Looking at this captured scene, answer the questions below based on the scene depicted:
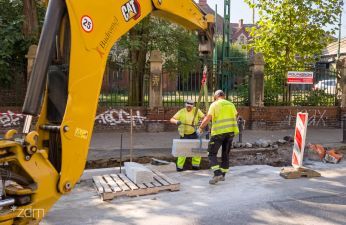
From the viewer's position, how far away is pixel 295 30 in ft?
55.7

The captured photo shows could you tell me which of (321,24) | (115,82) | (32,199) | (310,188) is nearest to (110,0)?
(32,199)

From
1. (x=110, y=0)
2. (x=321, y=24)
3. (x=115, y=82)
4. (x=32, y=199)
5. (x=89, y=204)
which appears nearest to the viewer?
(x=32, y=199)

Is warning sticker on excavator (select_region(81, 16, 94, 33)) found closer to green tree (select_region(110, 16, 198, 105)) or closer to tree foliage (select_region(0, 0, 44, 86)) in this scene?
tree foliage (select_region(0, 0, 44, 86))

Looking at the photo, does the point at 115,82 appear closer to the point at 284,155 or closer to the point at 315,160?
the point at 284,155

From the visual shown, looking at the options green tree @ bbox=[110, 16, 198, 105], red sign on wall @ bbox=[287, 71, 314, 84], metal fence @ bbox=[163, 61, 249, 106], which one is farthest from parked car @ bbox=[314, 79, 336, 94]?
green tree @ bbox=[110, 16, 198, 105]

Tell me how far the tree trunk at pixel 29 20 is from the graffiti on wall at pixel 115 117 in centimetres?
356

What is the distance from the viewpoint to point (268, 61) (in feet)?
57.1

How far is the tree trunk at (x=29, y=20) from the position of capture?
14.4m

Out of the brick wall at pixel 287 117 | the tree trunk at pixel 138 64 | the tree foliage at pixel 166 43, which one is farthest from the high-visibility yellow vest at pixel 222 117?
the tree foliage at pixel 166 43

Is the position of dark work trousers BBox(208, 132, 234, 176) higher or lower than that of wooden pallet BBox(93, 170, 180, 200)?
higher

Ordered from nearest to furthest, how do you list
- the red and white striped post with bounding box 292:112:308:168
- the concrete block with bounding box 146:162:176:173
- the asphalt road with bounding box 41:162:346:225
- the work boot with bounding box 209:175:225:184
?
the asphalt road with bounding box 41:162:346:225 < the work boot with bounding box 209:175:225:184 < the red and white striped post with bounding box 292:112:308:168 < the concrete block with bounding box 146:162:176:173

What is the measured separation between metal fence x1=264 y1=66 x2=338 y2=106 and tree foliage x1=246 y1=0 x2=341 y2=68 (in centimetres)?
76

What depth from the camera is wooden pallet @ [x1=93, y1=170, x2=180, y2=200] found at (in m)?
6.78

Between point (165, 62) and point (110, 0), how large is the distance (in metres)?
13.1
